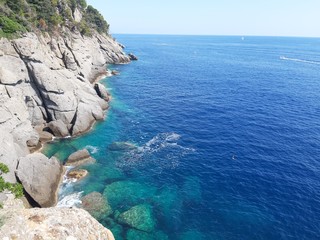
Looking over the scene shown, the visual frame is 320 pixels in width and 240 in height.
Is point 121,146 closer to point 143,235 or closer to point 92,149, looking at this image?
point 92,149

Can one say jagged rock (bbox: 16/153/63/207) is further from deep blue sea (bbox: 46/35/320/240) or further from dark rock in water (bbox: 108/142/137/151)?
dark rock in water (bbox: 108/142/137/151)

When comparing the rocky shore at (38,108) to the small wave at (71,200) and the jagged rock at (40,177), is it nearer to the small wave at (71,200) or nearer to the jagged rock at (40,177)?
the jagged rock at (40,177)

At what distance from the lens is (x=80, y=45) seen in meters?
109

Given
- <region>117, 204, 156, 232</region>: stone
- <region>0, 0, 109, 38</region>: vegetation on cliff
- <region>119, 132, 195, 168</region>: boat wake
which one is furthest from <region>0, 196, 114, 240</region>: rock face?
<region>0, 0, 109, 38</region>: vegetation on cliff

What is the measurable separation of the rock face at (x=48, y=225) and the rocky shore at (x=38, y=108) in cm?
1944

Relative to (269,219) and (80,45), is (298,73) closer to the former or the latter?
(80,45)

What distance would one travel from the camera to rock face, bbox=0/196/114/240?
24984 mm

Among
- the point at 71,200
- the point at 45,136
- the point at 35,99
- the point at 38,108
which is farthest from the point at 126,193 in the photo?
the point at 35,99

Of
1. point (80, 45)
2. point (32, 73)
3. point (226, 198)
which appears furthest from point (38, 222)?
point (80, 45)

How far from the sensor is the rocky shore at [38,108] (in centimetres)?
4797

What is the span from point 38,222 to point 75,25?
103413 millimetres

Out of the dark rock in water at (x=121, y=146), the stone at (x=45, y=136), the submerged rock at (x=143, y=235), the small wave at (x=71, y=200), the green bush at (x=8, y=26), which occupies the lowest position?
the submerged rock at (x=143, y=235)

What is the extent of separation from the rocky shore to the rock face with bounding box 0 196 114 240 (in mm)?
19444

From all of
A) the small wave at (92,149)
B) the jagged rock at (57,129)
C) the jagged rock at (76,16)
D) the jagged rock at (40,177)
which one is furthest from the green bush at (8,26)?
the jagged rock at (76,16)
